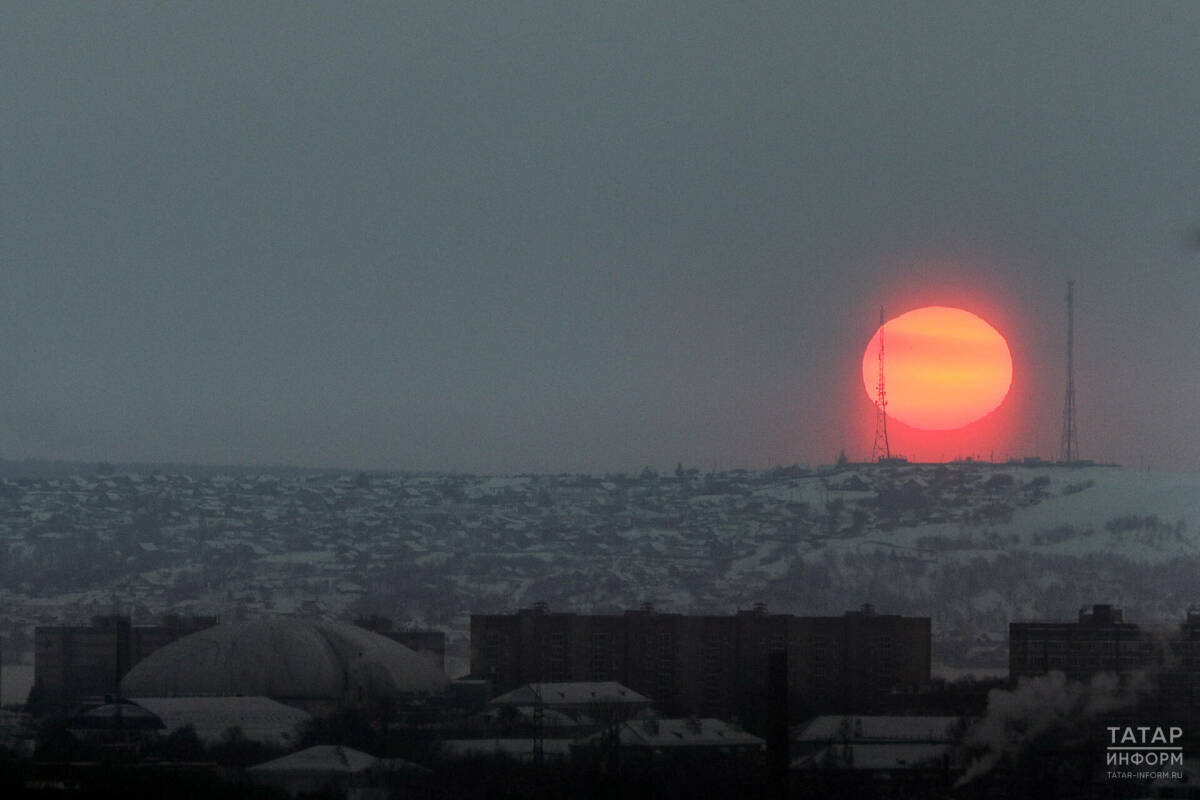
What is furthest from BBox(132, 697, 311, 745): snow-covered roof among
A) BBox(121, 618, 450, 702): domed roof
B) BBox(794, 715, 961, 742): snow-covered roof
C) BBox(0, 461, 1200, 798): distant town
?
BBox(794, 715, 961, 742): snow-covered roof

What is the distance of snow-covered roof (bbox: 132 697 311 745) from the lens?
47.4 metres

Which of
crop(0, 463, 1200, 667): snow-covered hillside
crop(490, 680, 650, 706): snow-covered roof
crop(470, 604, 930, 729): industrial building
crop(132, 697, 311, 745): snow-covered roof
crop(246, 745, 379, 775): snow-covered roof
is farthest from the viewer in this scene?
crop(0, 463, 1200, 667): snow-covered hillside

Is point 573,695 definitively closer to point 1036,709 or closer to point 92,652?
point 1036,709

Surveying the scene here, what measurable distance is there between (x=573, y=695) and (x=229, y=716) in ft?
22.1

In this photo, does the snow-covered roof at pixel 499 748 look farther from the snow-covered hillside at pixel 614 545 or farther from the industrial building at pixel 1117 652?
the snow-covered hillside at pixel 614 545

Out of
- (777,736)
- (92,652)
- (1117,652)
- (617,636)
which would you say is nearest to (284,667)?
(92,652)

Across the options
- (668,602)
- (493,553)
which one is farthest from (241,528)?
(668,602)

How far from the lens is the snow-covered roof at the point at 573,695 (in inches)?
2035

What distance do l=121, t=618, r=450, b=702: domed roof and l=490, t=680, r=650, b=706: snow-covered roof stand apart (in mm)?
2218

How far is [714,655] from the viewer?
2207 inches

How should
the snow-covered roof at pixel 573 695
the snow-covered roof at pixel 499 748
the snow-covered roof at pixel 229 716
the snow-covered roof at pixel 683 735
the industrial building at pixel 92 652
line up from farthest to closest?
the industrial building at pixel 92 652 < the snow-covered roof at pixel 573 695 < the snow-covered roof at pixel 229 716 < the snow-covered roof at pixel 683 735 < the snow-covered roof at pixel 499 748

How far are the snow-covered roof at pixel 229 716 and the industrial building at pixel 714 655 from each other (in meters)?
7.29

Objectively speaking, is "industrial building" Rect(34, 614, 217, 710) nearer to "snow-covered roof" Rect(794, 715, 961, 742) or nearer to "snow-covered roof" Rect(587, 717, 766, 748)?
"snow-covered roof" Rect(587, 717, 766, 748)

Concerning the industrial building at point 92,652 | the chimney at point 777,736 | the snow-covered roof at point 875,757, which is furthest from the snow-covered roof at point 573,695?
the snow-covered roof at point 875,757
